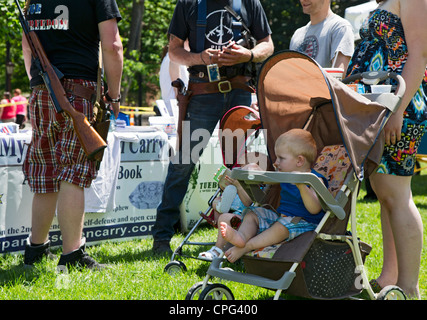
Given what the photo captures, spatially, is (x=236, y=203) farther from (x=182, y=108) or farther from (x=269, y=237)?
(x=182, y=108)

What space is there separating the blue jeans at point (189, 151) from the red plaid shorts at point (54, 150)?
2.39 ft

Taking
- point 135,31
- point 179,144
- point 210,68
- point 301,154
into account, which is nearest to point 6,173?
point 179,144

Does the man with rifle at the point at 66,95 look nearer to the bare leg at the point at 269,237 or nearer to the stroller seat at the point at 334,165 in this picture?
the bare leg at the point at 269,237

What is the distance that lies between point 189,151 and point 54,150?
103 centimetres

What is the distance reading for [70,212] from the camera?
12.3ft

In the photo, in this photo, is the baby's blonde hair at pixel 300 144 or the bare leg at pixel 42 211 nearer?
the baby's blonde hair at pixel 300 144

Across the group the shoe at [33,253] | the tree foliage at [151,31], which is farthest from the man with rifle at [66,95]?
the tree foliage at [151,31]

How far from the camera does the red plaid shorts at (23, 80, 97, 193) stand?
12.4 ft

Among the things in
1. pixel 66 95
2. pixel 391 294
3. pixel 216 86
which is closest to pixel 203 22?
pixel 216 86

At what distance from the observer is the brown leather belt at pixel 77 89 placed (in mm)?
3791

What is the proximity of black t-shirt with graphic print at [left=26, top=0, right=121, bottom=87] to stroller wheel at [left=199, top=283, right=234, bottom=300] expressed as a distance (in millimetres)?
1878

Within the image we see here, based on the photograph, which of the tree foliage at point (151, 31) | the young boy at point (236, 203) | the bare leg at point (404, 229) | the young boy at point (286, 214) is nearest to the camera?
the young boy at point (286, 214)

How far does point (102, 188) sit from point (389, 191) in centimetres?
256
